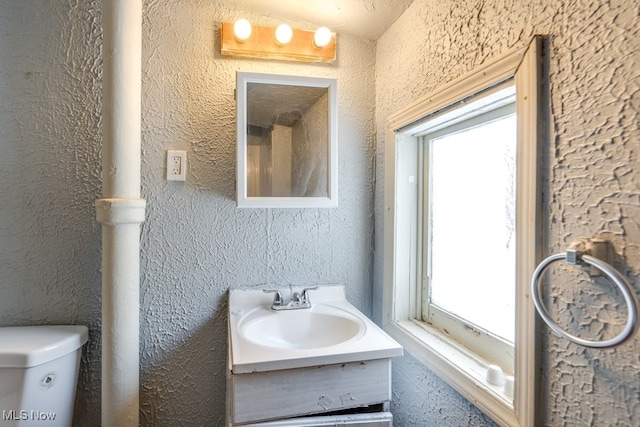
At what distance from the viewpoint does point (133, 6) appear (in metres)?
1.06

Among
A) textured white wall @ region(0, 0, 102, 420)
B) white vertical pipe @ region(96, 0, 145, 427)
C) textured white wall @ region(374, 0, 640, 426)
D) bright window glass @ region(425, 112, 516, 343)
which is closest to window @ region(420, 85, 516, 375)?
bright window glass @ region(425, 112, 516, 343)

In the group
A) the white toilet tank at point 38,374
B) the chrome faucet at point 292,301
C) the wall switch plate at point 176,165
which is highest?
the wall switch plate at point 176,165

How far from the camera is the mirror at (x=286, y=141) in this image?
1.17 m

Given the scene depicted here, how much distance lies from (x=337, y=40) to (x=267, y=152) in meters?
0.56

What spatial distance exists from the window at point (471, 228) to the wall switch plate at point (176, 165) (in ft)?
2.43

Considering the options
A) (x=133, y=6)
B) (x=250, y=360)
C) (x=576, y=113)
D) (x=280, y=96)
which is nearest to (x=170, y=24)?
(x=133, y=6)

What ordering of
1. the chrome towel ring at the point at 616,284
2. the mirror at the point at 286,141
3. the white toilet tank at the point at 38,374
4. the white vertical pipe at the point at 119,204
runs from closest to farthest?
the chrome towel ring at the point at 616,284
the white toilet tank at the point at 38,374
the white vertical pipe at the point at 119,204
the mirror at the point at 286,141

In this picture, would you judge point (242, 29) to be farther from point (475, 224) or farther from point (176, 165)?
point (475, 224)

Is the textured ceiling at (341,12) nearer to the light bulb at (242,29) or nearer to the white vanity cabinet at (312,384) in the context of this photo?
the light bulb at (242,29)

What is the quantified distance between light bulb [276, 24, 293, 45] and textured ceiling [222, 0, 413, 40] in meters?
0.09

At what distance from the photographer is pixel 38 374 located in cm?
97

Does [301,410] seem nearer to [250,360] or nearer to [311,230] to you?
[250,360]

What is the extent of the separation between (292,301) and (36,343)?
770 mm

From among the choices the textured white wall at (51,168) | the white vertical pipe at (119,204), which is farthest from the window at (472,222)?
the textured white wall at (51,168)
